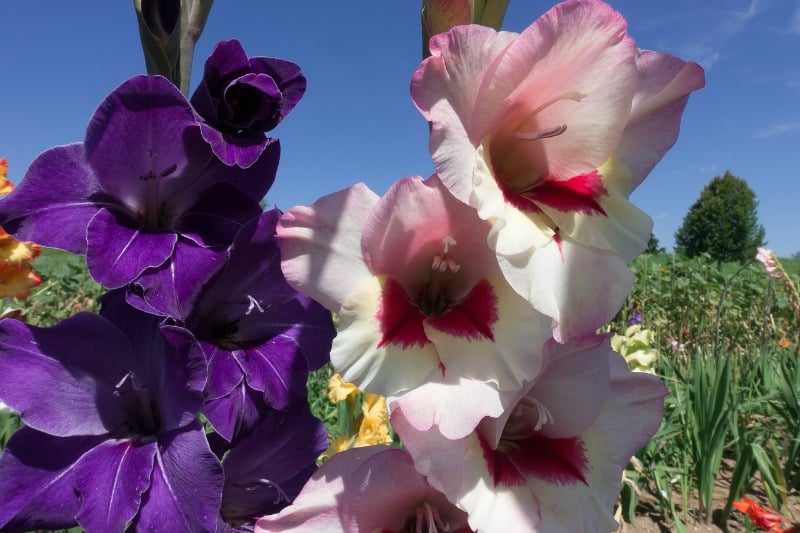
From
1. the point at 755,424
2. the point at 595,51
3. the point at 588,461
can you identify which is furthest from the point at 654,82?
the point at 755,424

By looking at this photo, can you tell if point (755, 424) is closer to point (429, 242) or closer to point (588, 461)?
point (588, 461)

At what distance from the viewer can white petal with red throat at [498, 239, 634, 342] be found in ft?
1.92

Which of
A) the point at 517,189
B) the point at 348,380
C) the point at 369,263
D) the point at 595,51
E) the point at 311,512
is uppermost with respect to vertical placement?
the point at 595,51

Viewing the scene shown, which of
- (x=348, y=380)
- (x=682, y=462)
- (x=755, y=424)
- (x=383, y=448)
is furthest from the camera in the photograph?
(x=755, y=424)

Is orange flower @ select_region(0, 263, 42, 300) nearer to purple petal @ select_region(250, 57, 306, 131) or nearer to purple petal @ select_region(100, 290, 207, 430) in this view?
purple petal @ select_region(100, 290, 207, 430)

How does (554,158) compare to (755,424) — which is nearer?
(554,158)

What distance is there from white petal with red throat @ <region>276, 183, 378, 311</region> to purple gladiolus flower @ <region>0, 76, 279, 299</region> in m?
0.13

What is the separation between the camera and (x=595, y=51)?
606mm

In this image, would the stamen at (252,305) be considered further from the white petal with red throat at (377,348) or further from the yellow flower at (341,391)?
the yellow flower at (341,391)

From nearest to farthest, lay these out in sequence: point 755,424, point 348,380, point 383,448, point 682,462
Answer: point 348,380, point 383,448, point 682,462, point 755,424

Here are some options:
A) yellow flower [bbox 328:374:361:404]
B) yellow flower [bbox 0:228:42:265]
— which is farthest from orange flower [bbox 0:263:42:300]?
yellow flower [bbox 328:374:361:404]

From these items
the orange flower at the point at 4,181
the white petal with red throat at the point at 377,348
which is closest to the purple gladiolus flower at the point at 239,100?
the white petal with red throat at the point at 377,348

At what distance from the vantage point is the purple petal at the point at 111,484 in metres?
0.63

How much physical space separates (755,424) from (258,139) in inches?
142
